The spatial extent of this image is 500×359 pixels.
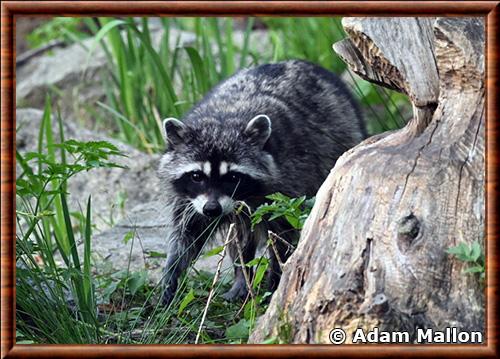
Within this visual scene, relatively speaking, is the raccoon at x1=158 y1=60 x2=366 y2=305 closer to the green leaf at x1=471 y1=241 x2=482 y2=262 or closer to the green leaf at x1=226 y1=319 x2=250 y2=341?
the green leaf at x1=226 y1=319 x2=250 y2=341

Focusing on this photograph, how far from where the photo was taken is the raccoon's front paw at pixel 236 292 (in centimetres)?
535

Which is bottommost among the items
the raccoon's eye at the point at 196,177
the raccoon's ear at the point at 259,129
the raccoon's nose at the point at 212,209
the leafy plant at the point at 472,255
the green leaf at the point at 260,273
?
the green leaf at the point at 260,273

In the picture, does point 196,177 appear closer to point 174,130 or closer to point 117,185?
point 174,130

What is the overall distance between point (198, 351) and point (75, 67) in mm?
7765

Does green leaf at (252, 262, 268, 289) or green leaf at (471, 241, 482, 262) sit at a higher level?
green leaf at (471, 241, 482, 262)

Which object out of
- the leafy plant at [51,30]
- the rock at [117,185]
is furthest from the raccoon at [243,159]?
the leafy plant at [51,30]

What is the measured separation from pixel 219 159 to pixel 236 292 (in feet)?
2.71

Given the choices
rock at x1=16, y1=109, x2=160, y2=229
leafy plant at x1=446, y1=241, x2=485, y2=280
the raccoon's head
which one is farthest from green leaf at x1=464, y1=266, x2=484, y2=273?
rock at x1=16, y1=109, x2=160, y2=229

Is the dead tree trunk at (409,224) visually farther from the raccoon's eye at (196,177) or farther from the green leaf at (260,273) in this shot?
the raccoon's eye at (196,177)

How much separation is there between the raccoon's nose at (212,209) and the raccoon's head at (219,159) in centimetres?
12

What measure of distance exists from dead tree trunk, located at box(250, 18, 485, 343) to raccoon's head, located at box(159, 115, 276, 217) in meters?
1.64

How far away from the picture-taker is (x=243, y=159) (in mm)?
5742

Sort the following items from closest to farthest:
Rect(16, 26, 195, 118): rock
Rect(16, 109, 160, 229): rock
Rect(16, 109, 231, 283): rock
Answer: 1. Rect(16, 109, 231, 283): rock
2. Rect(16, 109, 160, 229): rock
3. Rect(16, 26, 195, 118): rock

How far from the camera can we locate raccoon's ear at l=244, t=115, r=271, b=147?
18.9 feet
